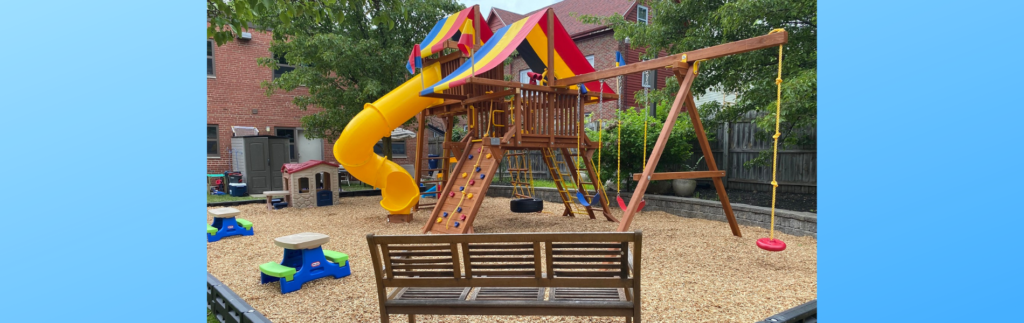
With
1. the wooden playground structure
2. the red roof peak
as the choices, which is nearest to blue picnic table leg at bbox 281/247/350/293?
the wooden playground structure

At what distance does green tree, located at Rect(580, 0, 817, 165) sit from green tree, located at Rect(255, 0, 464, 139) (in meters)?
5.25

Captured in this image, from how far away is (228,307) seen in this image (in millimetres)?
3482

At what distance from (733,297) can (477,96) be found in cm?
484

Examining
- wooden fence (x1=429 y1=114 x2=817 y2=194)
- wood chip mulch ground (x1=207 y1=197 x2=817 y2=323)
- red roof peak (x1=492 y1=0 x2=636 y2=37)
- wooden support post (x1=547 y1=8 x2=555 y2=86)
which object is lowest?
wood chip mulch ground (x1=207 y1=197 x2=817 y2=323)

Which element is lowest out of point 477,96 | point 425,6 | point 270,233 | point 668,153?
point 270,233

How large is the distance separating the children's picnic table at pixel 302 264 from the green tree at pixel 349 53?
7.04 m

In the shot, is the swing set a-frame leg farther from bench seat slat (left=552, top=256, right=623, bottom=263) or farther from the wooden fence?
the wooden fence

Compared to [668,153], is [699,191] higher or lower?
lower

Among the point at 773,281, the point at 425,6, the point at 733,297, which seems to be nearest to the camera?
the point at 733,297

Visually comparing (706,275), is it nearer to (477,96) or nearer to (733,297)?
(733,297)

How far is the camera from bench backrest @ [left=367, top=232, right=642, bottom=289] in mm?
2729

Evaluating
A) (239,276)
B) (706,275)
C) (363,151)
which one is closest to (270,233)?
(363,151)

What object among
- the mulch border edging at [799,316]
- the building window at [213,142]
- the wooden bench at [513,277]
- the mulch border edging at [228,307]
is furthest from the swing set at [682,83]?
the building window at [213,142]

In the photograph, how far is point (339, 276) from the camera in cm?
472
